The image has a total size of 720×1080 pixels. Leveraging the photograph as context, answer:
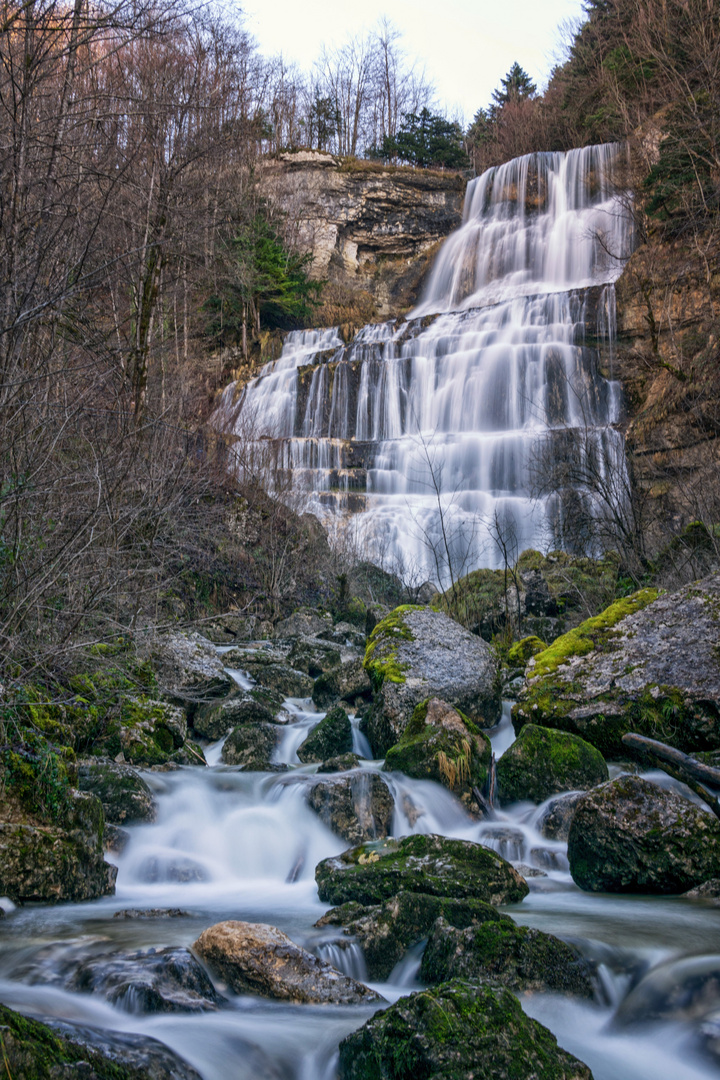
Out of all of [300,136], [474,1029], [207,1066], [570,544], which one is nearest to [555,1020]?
[474,1029]

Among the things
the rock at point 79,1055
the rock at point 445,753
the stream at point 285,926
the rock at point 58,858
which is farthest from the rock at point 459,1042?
the rock at point 445,753

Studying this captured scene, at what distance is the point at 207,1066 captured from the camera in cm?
298

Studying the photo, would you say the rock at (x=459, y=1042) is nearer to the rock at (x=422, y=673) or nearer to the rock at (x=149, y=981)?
the rock at (x=149, y=981)

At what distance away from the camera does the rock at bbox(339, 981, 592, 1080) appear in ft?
8.00

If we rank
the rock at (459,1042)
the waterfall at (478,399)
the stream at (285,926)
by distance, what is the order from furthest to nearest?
the waterfall at (478,399) < the stream at (285,926) < the rock at (459,1042)

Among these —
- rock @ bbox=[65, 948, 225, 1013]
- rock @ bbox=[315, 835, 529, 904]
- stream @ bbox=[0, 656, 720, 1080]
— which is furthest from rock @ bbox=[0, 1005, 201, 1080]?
rock @ bbox=[315, 835, 529, 904]

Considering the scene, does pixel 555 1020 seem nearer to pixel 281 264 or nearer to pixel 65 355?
pixel 65 355

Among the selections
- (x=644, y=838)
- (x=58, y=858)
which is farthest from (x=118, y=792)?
(x=644, y=838)

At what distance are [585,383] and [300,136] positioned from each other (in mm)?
26309

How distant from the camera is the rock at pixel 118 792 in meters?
5.77

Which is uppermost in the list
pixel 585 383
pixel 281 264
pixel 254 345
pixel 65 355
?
Result: pixel 281 264

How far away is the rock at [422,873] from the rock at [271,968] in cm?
76

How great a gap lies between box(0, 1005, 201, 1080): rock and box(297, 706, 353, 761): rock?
185 inches

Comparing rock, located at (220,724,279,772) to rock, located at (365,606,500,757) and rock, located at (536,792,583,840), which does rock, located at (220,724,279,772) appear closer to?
rock, located at (365,606,500,757)
